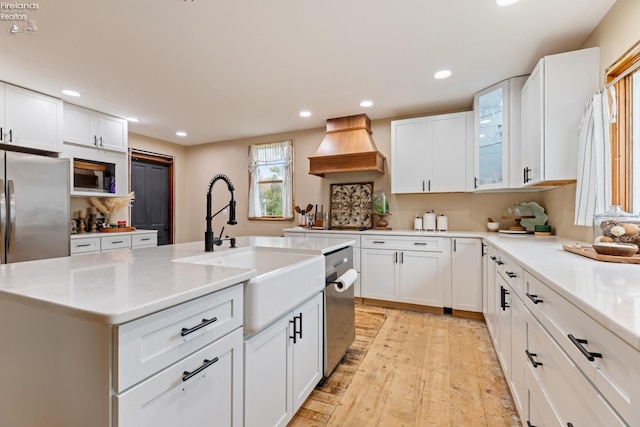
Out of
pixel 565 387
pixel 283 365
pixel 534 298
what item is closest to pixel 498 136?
pixel 534 298

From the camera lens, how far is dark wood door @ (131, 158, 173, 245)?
4688 millimetres

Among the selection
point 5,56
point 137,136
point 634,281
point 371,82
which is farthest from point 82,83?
point 634,281

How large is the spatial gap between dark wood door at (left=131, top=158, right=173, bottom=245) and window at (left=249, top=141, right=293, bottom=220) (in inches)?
64.6

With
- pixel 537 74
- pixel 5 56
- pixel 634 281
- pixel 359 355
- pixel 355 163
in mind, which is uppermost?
pixel 5 56

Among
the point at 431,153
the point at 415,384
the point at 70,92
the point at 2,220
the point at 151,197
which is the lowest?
the point at 415,384

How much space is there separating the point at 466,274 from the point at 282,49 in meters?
2.84

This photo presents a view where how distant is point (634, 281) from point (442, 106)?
118 inches

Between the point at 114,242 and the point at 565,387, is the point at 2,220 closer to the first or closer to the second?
the point at 114,242

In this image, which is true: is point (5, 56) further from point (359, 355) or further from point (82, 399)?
point (359, 355)

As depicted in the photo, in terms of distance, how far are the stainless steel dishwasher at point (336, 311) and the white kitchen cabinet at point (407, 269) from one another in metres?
1.30

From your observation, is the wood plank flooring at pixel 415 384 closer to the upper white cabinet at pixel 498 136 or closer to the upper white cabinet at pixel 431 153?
the upper white cabinet at pixel 498 136

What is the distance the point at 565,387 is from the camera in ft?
3.14

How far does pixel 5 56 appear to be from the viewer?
2.38 meters

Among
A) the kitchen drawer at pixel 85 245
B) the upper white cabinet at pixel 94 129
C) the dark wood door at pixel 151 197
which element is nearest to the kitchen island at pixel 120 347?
the kitchen drawer at pixel 85 245
